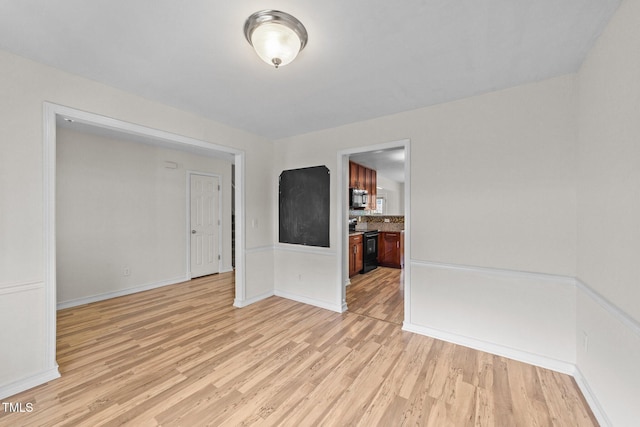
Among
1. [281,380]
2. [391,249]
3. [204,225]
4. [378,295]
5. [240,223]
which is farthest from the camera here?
[391,249]

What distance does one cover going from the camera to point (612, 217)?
1.53m

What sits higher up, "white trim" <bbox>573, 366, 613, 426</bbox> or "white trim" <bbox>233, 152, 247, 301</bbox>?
"white trim" <bbox>233, 152, 247, 301</bbox>

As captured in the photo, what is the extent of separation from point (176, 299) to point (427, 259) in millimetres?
3588

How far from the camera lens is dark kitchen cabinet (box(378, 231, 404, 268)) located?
5.99 metres

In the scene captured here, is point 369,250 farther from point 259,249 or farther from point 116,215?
point 116,215

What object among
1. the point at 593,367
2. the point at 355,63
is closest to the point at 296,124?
the point at 355,63

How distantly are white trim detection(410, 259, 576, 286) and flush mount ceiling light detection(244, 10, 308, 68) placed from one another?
7.70 feet

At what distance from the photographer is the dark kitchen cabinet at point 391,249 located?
599 centimetres

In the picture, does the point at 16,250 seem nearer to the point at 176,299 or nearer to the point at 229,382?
the point at 229,382

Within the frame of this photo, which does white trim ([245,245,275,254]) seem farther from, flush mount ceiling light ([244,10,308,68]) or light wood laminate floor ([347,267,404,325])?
flush mount ceiling light ([244,10,308,68])

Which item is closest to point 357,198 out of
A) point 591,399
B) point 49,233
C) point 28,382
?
point 591,399

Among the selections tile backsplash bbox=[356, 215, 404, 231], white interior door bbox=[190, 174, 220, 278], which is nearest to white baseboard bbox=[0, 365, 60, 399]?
white interior door bbox=[190, 174, 220, 278]

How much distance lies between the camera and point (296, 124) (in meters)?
3.42

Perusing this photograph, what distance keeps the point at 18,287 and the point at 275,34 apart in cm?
257
